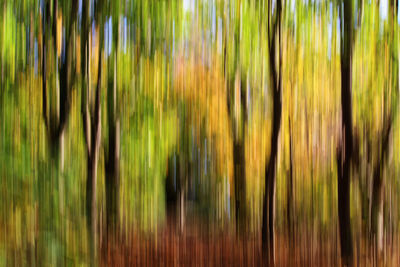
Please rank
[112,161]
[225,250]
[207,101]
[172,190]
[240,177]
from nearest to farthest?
[225,250] → [112,161] → [240,177] → [172,190] → [207,101]

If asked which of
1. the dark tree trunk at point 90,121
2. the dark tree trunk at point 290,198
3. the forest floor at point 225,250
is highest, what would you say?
the dark tree trunk at point 90,121

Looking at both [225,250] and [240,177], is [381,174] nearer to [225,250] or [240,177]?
[240,177]

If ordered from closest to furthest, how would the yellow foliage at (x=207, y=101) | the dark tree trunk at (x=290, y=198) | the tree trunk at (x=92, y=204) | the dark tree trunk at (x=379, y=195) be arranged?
the tree trunk at (x=92, y=204) < the dark tree trunk at (x=379, y=195) < the dark tree trunk at (x=290, y=198) < the yellow foliage at (x=207, y=101)

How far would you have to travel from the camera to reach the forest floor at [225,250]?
2.68m

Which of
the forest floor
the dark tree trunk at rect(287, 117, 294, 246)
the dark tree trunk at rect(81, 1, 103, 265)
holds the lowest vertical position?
the forest floor

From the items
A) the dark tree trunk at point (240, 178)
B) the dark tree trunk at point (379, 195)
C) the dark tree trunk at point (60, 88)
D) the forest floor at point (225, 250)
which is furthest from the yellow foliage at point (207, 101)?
the dark tree trunk at point (379, 195)

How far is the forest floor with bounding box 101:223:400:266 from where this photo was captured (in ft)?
8.80

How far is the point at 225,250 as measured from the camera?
2756mm

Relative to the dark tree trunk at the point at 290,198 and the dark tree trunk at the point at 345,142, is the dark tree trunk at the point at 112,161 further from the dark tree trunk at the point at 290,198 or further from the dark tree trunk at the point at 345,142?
the dark tree trunk at the point at 345,142

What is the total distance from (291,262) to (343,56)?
4.86 ft

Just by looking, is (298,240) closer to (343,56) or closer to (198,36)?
(343,56)

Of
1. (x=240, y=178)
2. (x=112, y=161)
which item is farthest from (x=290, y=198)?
(x=112, y=161)

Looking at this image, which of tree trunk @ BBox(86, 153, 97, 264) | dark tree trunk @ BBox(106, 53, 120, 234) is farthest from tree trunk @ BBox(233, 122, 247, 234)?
tree trunk @ BBox(86, 153, 97, 264)

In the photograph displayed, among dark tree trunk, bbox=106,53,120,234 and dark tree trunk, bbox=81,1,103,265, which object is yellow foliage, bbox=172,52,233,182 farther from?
dark tree trunk, bbox=81,1,103,265
